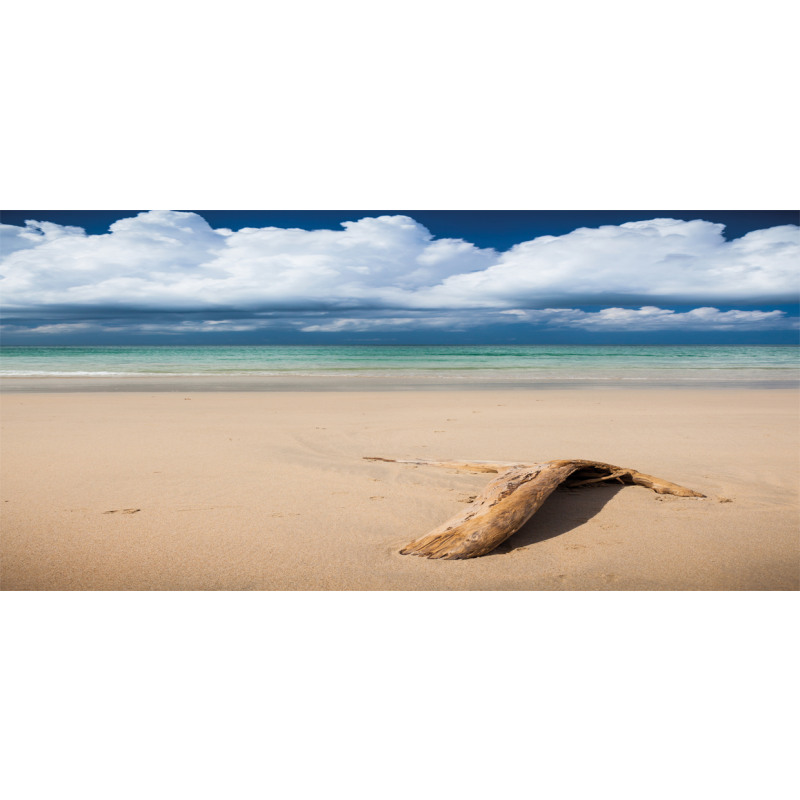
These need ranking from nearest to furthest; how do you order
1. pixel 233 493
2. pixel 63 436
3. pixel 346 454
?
pixel 233 493 < pixel 346 454 < pixel 63 436

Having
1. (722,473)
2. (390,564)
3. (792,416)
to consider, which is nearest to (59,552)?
(390,564)

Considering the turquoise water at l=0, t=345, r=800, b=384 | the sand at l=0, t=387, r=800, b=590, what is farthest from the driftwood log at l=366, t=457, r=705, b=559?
the turquoise water at l=0, t=345, r=800, b=384

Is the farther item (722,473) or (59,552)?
(722,473)

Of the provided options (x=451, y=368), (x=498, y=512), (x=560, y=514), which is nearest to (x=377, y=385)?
(x=451, y=368)

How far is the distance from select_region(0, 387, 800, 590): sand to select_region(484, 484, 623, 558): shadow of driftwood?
0.7 inches

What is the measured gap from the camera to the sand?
2871mm

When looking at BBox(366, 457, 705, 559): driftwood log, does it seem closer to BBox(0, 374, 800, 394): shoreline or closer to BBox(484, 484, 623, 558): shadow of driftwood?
BBox(484, 484, 623, 558): shadow of driftwood

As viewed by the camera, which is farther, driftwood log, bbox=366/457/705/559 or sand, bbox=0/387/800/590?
driftwood log, bbox=366/457/705/559

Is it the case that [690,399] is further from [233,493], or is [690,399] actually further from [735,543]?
[233,493]

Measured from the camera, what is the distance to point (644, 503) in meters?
3.91

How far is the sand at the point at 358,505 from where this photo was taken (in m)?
2.87

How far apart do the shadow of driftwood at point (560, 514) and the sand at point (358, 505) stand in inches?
0.7

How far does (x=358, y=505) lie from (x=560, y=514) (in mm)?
1417

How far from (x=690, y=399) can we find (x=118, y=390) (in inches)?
497
